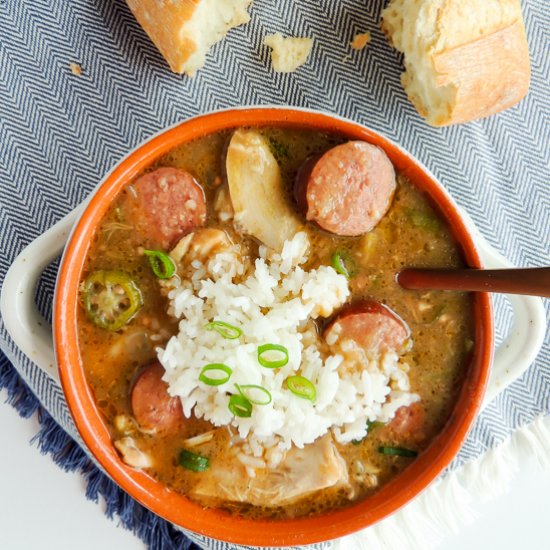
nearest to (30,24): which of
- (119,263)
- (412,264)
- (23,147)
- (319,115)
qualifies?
(23,147)

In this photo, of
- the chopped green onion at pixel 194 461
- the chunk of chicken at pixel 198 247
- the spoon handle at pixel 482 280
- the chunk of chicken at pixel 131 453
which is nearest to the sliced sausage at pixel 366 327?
the spoon handle at pixel 482 280

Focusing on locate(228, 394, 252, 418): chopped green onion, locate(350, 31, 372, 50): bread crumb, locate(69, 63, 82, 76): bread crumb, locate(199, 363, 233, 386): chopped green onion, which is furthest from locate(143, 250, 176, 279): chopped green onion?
locate(350, 31, 372, 50): bread crumb

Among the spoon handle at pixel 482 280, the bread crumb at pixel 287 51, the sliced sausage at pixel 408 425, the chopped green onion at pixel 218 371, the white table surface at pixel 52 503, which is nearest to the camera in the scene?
the spoon handle at pixel 482 280

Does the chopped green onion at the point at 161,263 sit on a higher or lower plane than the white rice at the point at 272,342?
higher

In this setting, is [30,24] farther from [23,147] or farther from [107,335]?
[107,335]

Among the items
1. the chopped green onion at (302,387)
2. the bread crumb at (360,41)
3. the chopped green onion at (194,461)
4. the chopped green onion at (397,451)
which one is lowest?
the chopped green onion at (397,451)

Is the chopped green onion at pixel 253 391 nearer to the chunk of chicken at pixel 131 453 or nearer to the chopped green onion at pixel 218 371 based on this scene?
the chopped green onion at pixel 218 371

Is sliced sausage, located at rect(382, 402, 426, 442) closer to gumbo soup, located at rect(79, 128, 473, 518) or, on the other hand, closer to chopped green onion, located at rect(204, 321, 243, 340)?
gumbo soup, located at rect(79, 128, 473, 518)
